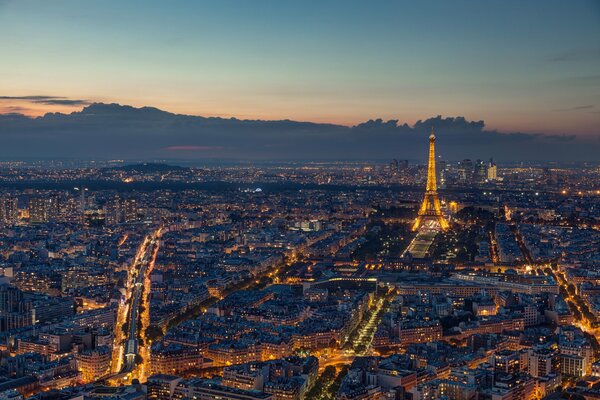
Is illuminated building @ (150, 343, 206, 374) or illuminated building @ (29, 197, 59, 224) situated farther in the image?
illuminated building @ (29, 197, 59, 224)

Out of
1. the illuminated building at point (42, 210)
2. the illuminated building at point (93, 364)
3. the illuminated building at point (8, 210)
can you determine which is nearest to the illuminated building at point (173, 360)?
Answer: the illuminated building at point (93, 364)

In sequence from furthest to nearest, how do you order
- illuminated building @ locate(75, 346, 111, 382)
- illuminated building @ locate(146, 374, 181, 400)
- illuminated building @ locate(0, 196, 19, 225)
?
1. illuminated building @ locate(0, 196, 19, 225)
2. illuminated building @ locate(75, 346, 111, 382)
3. illuminated building @ locate(146, 374, 181, 400)

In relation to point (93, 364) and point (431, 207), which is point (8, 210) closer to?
point (431, 207)

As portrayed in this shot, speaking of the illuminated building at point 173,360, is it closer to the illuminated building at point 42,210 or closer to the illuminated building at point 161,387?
Answer: the illuminated building at point 161,387

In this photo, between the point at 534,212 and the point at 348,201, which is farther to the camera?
the point at 348,201

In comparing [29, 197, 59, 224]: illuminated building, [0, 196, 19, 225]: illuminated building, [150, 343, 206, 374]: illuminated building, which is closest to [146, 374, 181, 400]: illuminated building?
[150, 343, 206, 374]: illuminated building

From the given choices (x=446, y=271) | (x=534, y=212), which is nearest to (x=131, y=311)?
(x=446, y=271)

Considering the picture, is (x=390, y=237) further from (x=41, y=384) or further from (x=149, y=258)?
(x=41, y=384)

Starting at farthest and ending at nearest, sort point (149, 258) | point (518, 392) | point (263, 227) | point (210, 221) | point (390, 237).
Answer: point (210, 221) < point (263, 227) < point (390, 237) < point (149, 258) < point (518, 392)

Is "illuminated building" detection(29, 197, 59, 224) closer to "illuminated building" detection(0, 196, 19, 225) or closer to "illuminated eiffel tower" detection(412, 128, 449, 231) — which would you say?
"illuminated building" detection(0, 196, 19, 225)

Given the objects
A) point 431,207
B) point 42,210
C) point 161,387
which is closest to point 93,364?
point 161,387

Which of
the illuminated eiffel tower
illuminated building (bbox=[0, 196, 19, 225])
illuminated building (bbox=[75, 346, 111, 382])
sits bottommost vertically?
illuminated building (bbox=[0, 196, 19, 225])
